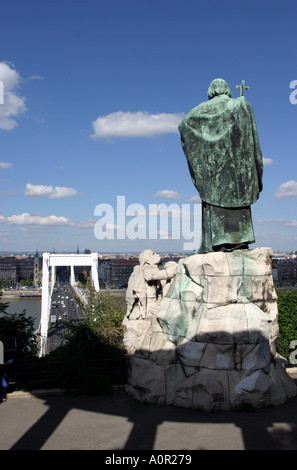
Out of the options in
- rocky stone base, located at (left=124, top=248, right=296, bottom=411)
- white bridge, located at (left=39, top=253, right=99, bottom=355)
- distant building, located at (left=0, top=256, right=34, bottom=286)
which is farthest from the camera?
distant building, located at (left=0, top=256, right=34, bottom=286)

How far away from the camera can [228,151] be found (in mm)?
9773

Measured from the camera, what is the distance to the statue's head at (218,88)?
32.9ft

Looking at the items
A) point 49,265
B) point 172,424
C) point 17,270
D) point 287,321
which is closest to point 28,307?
point 49,265

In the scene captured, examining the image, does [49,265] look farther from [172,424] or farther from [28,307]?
[172,424]

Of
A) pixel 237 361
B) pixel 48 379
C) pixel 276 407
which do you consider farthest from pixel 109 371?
pixel 276 407

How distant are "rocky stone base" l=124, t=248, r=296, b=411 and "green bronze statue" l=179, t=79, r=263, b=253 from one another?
Result: 2.30ft

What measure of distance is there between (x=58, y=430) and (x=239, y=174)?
6.57 metres

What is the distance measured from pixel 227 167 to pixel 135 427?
19.3 ft

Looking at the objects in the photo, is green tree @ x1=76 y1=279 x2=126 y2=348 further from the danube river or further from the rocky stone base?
A: the danube river

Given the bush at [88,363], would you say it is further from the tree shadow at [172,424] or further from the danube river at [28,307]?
the danube river at [28,307]

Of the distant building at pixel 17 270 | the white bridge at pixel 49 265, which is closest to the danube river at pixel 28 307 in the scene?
the white bridge at pixel 49 265

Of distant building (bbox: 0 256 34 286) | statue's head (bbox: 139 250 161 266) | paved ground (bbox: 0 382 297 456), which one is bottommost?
distant building (bbox: 0 256 34 286)

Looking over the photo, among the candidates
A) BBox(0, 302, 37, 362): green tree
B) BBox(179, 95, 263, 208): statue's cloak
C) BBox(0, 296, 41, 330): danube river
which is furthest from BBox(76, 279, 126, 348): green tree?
BBox(0, 296, 41, 330): danube river

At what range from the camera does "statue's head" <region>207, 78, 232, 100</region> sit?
10023 millimetres
